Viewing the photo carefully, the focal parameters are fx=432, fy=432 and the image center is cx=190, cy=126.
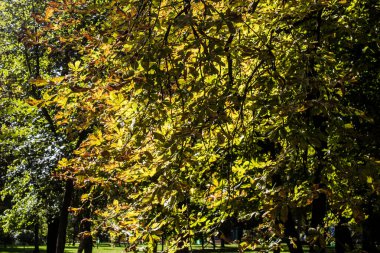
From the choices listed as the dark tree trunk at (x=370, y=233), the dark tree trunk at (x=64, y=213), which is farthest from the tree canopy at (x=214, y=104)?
the dark tree trunk at (x=64, y=213)

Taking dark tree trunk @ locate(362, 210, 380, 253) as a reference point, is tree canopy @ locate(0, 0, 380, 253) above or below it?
above

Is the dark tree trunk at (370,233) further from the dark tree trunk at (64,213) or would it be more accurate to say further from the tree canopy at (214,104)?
the dark tree trunk at (64,213)

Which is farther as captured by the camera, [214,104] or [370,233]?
[370,233]

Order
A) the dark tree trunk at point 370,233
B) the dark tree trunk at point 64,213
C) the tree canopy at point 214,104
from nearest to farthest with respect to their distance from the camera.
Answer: the tree canopy at point 214,104 < the dark tree trunk at point 370,233 < the dark tree trunk at point 64,213

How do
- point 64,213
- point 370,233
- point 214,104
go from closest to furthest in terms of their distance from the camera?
point 214,104 → point 370,233 → point 64,213

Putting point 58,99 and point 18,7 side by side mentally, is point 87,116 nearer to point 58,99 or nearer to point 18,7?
point 58,99

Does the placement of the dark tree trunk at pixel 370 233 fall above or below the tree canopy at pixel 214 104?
below

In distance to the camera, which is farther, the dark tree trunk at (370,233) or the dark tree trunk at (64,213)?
the dark tree trunk at (64,213)

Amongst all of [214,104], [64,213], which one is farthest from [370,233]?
[214,104]

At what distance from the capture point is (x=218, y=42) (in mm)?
3158

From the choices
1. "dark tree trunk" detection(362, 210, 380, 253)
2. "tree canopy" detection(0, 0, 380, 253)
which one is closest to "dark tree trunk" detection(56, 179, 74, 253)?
"tree canopy" detection(0, 0, 380, 253)

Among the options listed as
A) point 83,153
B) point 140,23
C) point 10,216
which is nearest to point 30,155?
point 10,216

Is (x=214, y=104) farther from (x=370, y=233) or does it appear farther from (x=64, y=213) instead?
(x=64, y=213)

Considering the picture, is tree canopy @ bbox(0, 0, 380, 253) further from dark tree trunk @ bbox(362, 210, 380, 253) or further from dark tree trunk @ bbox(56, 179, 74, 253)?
dark tree trunk @ bbox(56, 179, 74, 253)
